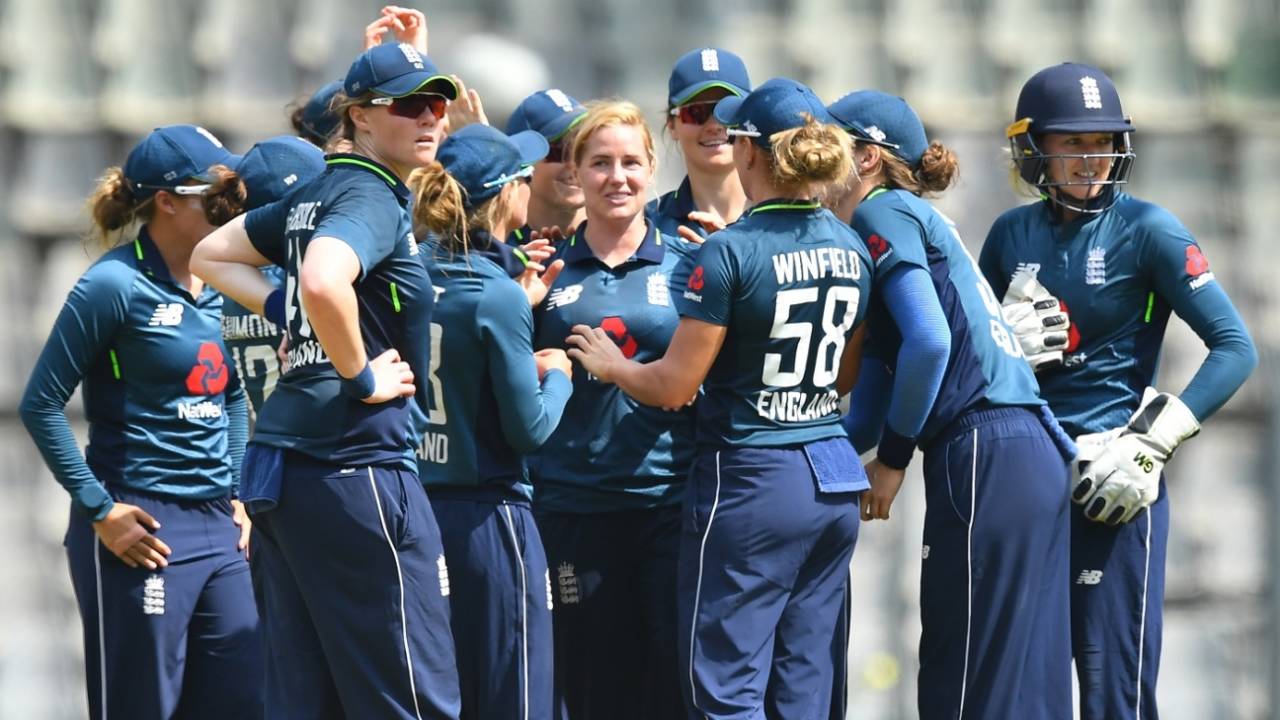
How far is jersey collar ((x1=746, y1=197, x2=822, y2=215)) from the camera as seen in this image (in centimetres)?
463

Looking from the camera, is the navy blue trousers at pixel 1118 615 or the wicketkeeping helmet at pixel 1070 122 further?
the wicketkeeping helmet at pixel 1070 122

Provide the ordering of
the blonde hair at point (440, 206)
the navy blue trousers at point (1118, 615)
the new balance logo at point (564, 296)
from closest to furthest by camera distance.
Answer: the blonde hair at point (440, 206) < the navy blue trousers at point (1118, 615) < the new balance logo at point (564, 296)

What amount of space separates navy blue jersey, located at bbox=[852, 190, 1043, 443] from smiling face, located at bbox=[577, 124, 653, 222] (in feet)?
2.26

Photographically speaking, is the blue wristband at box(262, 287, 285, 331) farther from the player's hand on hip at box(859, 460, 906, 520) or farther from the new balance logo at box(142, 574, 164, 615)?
the player's hand on hip at box(859, 460, 906, 520)

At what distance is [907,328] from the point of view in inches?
185

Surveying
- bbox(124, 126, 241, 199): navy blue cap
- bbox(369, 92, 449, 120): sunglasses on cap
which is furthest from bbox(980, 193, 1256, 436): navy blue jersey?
bbox(124, 126, 241, 199): navy blue cap

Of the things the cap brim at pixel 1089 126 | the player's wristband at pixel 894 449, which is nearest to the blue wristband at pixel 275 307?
the player's wristband at pixel 894 449

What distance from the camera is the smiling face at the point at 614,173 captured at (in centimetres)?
523

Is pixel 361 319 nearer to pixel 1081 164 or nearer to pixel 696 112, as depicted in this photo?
pixel 696 112

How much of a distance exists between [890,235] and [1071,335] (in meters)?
0.71

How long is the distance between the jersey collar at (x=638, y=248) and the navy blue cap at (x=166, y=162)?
3.45ft

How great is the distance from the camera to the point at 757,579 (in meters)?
4.57

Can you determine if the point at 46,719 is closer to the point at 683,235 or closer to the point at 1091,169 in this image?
the point at 683,235

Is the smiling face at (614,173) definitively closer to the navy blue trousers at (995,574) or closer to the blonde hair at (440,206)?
the blonde hair at (440,206)
